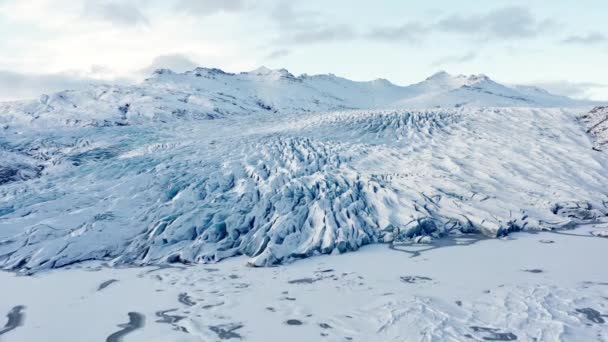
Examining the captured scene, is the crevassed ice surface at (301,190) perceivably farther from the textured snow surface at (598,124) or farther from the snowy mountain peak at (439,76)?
the snowy mountain peak at (439,76)

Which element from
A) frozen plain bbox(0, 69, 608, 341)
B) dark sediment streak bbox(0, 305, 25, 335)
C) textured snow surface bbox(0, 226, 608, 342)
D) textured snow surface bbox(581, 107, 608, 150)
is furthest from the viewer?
textured snow surface bbox(581, 107, 608, 150)

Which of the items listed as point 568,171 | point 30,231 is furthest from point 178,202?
point 568,171

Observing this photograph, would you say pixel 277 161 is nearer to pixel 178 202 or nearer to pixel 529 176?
pixel 178 202

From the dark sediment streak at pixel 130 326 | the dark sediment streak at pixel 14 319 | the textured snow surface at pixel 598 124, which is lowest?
the dark sediment streak at pixel 14 319

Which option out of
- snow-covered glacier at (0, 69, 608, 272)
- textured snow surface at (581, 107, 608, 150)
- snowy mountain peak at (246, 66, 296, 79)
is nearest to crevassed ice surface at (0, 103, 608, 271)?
snow-covered glacier at (0, 69, 608, 272)

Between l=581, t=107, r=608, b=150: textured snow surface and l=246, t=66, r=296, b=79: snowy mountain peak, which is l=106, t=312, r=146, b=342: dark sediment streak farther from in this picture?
l=246, t=66, r=296, b=79: snowy mountain peak

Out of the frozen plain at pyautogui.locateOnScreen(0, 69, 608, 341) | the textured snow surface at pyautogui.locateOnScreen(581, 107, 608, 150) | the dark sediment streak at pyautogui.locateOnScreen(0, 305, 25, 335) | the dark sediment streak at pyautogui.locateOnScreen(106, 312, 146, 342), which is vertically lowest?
the dark sediment streak at pyautogui.locateOnScreen(0, 305, 25, 335)

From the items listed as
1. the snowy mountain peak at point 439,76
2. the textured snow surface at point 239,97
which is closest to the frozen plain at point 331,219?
the textured snow surface at point 239,97
